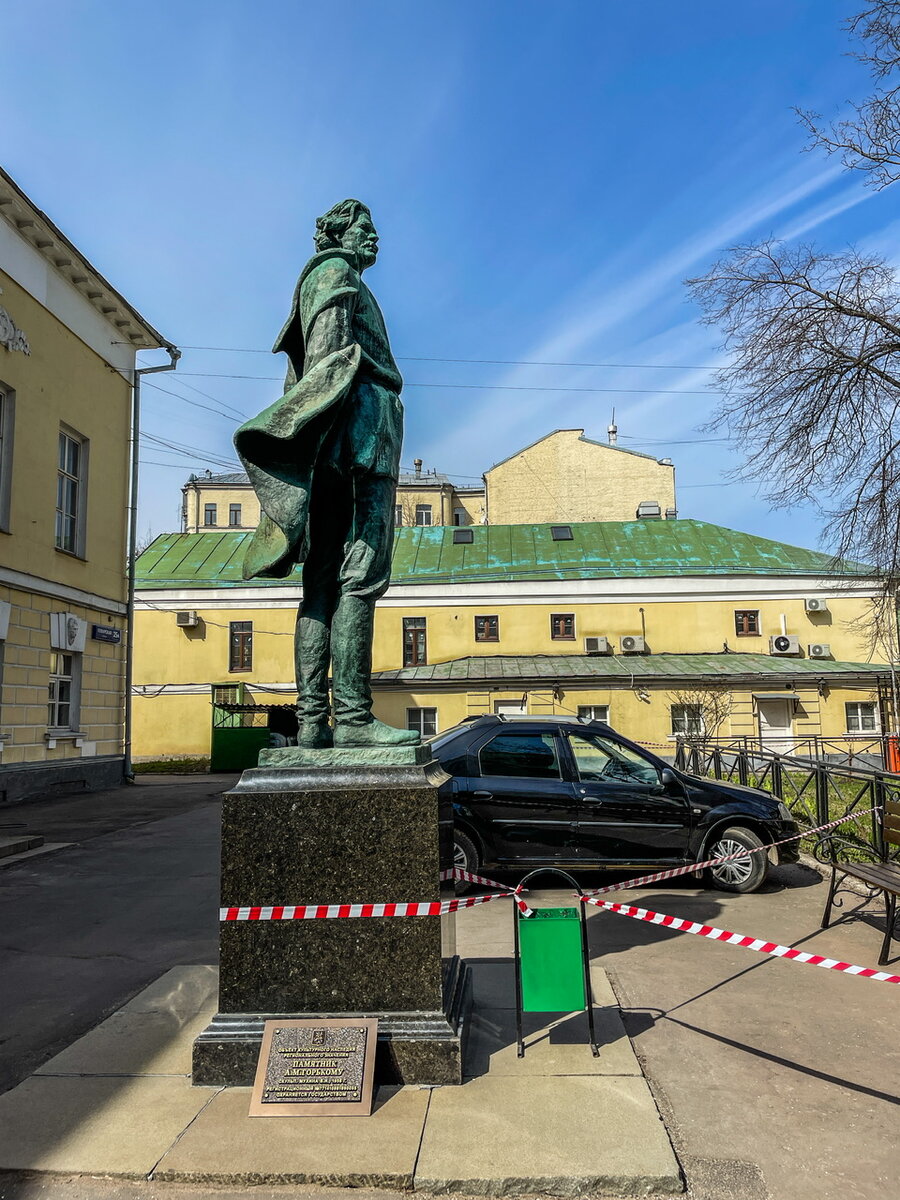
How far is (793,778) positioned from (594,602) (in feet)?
63.5

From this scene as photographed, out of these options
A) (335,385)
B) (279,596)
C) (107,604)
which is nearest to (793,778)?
(335,385)

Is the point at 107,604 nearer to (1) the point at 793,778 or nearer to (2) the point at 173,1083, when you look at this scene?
(1) the point at 793,778

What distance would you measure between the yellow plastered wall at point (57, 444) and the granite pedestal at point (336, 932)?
1460cm

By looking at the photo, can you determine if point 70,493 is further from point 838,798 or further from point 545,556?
point 545,556

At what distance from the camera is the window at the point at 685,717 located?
93.1 feet

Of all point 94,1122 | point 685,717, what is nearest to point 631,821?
point 94,1122

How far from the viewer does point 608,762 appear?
8422 millimetres

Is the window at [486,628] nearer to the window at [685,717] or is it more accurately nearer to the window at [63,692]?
the window at [685,717]

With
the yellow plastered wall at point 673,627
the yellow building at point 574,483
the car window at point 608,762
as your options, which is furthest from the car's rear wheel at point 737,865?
the yellow building at point 574,483

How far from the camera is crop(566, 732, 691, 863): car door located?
317 inches

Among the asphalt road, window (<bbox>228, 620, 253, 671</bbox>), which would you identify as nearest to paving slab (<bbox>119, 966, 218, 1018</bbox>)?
the asphalt road

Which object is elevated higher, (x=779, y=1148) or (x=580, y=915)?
(x=580, y=915)

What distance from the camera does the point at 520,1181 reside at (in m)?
2.83

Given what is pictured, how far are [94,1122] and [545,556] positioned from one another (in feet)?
102
